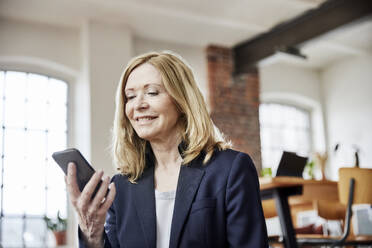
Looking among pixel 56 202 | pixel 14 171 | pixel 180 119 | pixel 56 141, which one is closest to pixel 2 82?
pixel 56 141

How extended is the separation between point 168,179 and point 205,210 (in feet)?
0.80

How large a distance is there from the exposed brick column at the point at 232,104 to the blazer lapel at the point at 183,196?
603cm

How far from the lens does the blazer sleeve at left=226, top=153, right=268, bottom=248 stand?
1757mm

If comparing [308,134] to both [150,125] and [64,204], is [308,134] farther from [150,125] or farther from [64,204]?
[150,125]

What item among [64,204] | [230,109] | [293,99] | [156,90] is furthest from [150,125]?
[293,99]

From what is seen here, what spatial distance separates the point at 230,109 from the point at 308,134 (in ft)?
6.53

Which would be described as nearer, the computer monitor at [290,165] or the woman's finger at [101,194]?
the woman's finger at [101,194]

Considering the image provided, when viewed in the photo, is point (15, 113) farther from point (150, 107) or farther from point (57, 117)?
point (150, 107)

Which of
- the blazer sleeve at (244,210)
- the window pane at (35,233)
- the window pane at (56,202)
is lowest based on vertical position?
the window pane at (35,233)

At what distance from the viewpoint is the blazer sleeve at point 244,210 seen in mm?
1757

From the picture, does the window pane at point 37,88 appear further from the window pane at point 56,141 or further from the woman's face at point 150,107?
the woman's face at point 150,107

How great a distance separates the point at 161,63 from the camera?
6.51ft

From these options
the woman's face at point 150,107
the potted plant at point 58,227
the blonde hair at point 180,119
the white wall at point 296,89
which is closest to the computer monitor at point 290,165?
the blonde hair at point 180,119

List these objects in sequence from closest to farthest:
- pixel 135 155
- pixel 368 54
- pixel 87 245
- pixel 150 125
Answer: pixel 87 245, pixel 150 125, pixel 135 155, pixel 368 54
